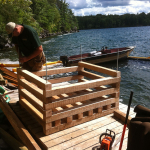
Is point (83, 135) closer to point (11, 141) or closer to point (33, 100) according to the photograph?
point (33, 100)

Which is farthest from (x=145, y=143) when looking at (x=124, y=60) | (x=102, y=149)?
(x=124, y=60)

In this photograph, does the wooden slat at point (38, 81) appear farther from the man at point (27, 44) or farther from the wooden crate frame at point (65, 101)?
the man at point (27, 44)

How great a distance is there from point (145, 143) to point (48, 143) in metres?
2.09

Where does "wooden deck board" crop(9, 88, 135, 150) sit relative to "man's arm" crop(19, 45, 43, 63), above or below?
below

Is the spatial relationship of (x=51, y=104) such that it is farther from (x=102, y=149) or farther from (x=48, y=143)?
(x=102, y=149)

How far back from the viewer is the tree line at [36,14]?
2955 cm

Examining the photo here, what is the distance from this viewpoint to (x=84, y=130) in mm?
3904

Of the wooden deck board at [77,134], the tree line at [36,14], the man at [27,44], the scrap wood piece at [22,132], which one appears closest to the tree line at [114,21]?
the tree line at [36,14]

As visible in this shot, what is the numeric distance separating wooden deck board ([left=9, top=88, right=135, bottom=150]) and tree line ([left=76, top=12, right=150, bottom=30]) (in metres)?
169

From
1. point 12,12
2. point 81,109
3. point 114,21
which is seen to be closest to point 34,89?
point 81,109

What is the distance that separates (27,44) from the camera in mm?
4520

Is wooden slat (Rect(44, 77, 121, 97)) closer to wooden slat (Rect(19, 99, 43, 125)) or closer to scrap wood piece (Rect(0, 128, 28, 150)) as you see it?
wooden slat (Rect(19, 99, 43, 125))

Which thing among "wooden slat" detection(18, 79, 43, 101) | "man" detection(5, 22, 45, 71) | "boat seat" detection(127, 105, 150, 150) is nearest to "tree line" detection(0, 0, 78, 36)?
"man" detection(5, 22, 45, 71)

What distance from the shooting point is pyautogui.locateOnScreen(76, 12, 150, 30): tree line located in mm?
171000
